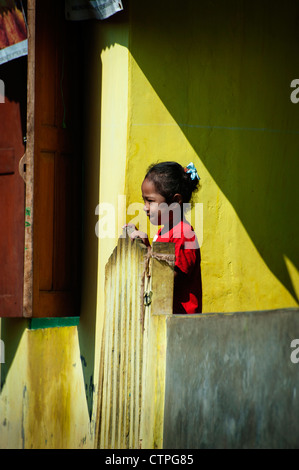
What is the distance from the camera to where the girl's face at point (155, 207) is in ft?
14.0

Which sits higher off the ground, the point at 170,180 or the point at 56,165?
the point at 56,165

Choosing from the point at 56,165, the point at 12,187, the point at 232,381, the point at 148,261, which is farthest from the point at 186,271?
the point at 12,187

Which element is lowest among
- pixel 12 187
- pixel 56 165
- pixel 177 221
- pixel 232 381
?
pixel 232 381

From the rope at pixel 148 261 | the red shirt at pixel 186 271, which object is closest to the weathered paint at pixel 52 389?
the red shirt at pixel 186 271

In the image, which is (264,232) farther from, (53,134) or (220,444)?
(220,444)

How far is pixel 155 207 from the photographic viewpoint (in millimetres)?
4289

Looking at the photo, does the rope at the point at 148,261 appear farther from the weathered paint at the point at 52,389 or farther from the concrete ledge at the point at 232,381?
the weathered paint at the point at 52,389

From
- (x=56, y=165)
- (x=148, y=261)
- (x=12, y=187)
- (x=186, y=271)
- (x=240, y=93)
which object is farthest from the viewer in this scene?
Result: (x=12, y=187)

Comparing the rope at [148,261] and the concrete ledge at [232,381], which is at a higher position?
the rope at [148,261]

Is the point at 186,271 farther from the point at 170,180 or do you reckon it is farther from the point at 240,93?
the point at 240,93

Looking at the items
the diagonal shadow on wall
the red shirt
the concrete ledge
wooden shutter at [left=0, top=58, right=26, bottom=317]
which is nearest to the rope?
the concrete ledge

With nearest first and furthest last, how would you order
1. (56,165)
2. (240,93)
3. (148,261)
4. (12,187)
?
(148,261) < (56,165) < (240,93) < (12,187)

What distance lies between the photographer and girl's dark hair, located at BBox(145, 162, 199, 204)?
4.35 m

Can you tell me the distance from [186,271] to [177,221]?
387mm
